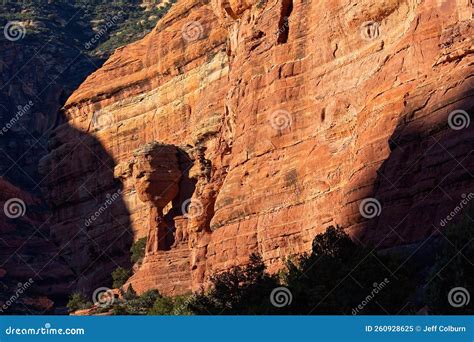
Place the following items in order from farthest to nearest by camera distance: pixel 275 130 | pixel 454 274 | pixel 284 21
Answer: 1. pixel 284 21
2. pixel 275 130
3. pixel 454 274

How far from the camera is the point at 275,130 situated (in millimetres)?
76500

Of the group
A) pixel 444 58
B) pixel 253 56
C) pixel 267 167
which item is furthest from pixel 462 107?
pixel 253 56

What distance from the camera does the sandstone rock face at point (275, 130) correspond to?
187ft

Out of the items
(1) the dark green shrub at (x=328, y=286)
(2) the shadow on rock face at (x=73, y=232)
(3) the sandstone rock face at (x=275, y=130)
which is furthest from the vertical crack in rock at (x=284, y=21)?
(2) the shadow on rock face at (x=73, y=232)

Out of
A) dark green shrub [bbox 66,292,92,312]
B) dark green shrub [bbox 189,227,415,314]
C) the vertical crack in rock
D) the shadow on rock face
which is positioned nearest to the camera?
dark green shrub [bbox 189,227,415,314]

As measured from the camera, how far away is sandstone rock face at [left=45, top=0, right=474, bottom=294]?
57.1 meters

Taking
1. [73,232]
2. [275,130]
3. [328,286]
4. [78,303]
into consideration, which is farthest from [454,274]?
[73,232]

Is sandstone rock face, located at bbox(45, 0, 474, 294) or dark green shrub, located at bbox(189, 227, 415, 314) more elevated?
sandstone rock face, located at bbox(45, 0, 474, 294)

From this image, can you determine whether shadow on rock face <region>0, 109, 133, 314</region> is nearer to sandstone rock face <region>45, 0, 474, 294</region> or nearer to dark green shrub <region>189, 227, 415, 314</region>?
sandstone rock face <region>45, 0, 474, 294</region>

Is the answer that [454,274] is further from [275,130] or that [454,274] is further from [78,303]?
[78,303]

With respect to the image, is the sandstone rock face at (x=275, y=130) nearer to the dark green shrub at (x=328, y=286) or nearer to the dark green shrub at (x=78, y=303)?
the dark green shrub at (x=328, y=286)

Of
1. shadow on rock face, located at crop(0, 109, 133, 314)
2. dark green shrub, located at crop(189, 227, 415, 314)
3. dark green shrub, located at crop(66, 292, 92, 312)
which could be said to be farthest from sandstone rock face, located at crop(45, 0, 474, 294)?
dark green shrub, located at crop(66, 292, 92, 312)

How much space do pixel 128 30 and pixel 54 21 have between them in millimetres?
13961

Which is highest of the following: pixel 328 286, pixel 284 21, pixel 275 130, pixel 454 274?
pixel 284 21
